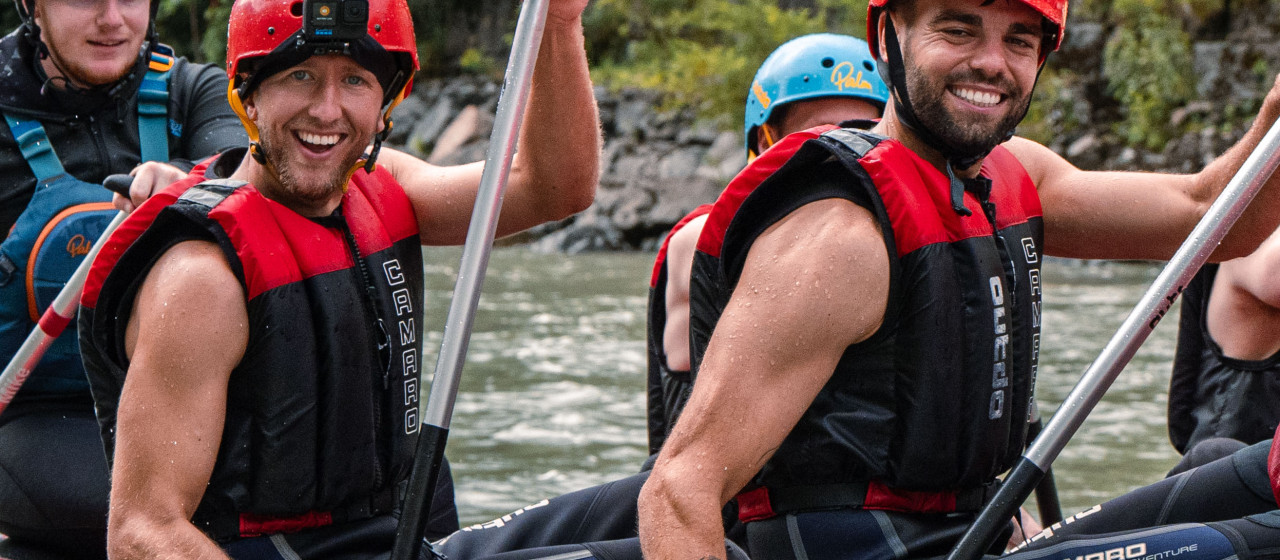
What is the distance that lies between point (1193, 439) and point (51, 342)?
295 cm

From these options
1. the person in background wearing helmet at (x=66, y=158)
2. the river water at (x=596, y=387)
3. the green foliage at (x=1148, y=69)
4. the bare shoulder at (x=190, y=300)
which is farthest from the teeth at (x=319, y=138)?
the green foliage at (x=1148, y=69)

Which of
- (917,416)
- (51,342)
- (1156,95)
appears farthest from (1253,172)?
(1156,95)

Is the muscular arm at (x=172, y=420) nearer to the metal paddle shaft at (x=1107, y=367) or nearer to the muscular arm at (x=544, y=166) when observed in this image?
the muscular arm at (x=544, y=166)

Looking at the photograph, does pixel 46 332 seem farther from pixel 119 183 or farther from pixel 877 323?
pixel 877 323

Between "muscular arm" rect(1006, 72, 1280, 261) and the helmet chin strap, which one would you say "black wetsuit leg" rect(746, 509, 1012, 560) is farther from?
"muscular arm" rect(1006, 72, 1280, 261)

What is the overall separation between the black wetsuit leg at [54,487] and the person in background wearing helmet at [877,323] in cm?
157

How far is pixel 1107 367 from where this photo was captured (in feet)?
7.68

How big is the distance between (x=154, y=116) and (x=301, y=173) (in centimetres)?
122

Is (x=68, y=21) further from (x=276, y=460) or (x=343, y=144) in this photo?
(x=276, y=460)

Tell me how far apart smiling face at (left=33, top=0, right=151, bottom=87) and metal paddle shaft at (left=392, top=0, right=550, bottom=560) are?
1540 millimetres

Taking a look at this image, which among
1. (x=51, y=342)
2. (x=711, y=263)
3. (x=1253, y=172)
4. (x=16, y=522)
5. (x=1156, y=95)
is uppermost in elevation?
(x=1253, y=172)

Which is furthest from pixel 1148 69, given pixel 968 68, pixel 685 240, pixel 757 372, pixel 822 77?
pixel 757 372

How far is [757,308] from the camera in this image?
2.30 metres

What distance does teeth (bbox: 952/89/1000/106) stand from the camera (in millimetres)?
2537
